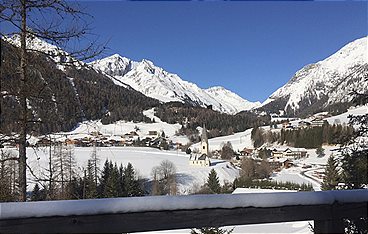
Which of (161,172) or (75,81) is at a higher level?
(75,81)

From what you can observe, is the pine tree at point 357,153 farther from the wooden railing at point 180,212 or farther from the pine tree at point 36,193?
the wooden railing at point 180,212

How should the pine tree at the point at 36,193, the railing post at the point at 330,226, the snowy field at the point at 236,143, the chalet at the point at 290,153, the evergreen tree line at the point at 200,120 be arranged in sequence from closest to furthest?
the railing post at the point at 330,226, the pine tree at the point at 36,193, the chalet at the point at 290,153, the snowy field at the point at 236,143, the evergreen tree line at the point at 200,120

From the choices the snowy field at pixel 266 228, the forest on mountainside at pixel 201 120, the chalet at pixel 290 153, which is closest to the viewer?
the snowy field at pixel 266 228

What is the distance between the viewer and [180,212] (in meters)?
1.37

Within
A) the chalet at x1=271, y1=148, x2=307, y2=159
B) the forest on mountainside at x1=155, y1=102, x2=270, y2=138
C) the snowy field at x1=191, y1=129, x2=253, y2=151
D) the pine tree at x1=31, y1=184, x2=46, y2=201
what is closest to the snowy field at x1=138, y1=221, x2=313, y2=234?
the pine tree at x1=31, y1=184, x2=46, y2=201

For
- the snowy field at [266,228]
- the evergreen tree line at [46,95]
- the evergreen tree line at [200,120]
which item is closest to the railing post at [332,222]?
the snowy field at [266,228]

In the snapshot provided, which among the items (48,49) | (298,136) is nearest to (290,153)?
(298,136)

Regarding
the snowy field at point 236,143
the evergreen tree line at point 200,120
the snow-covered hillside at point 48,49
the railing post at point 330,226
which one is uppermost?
the evergreen tree line at point 200,120

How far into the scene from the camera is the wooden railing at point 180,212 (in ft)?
4.13

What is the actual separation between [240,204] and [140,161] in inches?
2075

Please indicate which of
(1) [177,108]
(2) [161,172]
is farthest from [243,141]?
(2) [161,172]

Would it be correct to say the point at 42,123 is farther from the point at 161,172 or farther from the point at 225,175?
the point at 225,175

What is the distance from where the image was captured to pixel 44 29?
174 inches

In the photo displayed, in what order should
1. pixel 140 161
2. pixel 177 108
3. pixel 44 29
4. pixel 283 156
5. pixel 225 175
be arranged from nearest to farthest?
pixel 44 29 → pixel 225 175 → pixel 140 161 → pixel 283 156 → pixel 177 108
